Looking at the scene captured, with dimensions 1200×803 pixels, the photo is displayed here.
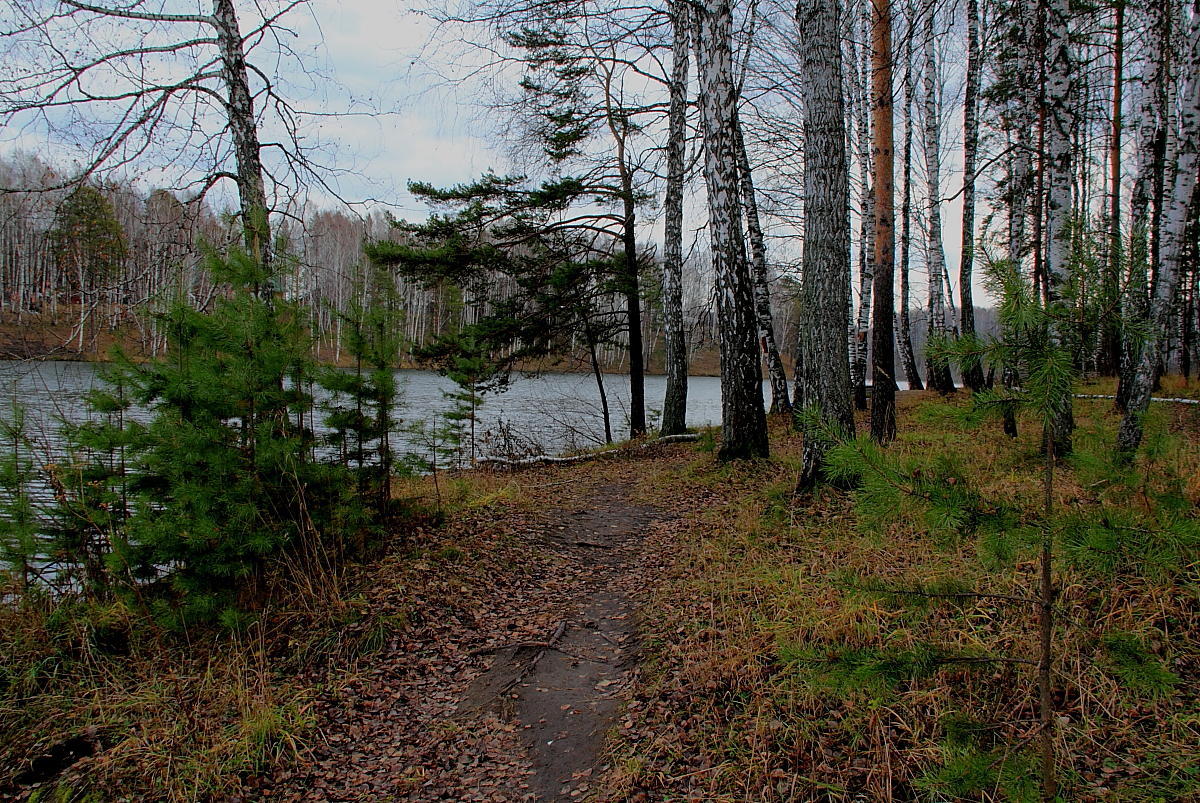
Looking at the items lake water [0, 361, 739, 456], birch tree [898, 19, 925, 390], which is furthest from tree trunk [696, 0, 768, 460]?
birch tree [898, 19, 925, 390]

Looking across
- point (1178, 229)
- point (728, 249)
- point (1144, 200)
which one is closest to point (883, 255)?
point (728, 249)

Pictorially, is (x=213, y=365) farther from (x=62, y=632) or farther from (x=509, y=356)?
(x=509, y=356)

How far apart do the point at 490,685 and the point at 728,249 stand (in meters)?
5.45

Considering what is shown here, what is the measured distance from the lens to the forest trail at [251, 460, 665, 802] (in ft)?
9.24

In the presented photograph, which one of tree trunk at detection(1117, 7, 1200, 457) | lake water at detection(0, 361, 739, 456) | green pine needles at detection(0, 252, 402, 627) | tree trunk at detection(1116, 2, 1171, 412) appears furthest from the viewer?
tree trunk at detection(1117, 7, 1200, 457)

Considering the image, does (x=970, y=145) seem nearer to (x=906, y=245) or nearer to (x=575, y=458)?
(x=906, y=245)

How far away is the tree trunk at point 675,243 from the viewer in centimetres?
1102

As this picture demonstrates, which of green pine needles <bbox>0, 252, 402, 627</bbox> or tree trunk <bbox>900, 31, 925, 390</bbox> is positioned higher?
tree trunk <bbox>900, 31, 925, 390</bbox>

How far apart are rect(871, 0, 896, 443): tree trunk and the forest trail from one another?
3.97 m

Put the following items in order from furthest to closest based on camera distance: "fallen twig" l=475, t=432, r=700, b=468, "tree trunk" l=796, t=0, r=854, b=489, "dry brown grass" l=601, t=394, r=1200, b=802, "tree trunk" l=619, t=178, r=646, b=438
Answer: "tree trunk" l=619, t=178, r=646, b=438 < "fallen twig" l=475, t=432, r=700, b=468 < "tree trunk" l=796, t=0, r=854, b=489 < "dry brown grass" l=601, t=394, r=1200, b=802

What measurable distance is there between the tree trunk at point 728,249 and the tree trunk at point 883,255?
4.96ft

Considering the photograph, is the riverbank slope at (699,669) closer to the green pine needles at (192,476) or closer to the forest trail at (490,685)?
the forest trail at (490,685)

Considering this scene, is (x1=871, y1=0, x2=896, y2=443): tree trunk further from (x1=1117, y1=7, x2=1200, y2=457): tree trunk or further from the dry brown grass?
the dry brown grass

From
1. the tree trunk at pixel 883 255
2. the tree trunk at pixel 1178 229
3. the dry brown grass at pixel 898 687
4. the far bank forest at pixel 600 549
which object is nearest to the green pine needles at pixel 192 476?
the far bank forest at pixel 600 549
